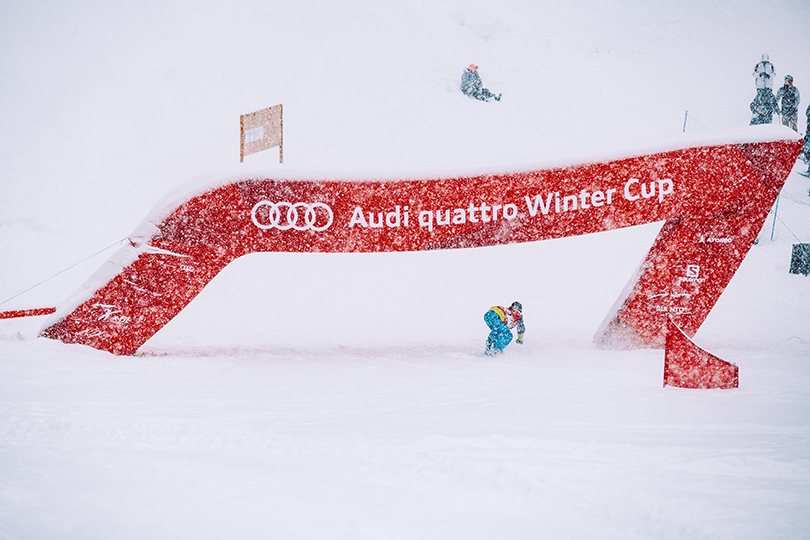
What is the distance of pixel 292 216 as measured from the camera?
5.28 m

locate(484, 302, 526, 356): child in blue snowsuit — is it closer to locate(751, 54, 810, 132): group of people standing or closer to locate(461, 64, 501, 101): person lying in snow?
locate(751, 54, 810, 132): group of people standing

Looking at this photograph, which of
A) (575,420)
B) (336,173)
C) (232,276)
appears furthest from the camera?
(232,276)

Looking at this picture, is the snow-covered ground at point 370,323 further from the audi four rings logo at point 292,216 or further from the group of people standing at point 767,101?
the group of people standing at point 767,101

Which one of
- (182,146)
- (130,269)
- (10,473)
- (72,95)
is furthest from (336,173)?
(72,95)

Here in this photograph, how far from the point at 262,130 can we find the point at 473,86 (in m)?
7.59

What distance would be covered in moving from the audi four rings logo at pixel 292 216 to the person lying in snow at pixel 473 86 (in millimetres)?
A: 10837

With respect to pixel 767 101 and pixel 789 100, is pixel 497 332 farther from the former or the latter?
pixel 767 101

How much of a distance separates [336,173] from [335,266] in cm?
385

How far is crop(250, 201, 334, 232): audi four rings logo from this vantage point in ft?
17.3

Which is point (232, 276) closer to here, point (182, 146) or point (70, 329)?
point (70, 329)

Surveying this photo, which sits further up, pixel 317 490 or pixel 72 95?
pixel 72 95

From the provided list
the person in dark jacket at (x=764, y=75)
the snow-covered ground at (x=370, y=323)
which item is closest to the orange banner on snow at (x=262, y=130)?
the snow-covered ground at (x=370, y=323)

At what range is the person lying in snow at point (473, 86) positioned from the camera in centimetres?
1483

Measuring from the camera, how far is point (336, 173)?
5.29 meters
